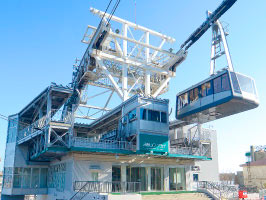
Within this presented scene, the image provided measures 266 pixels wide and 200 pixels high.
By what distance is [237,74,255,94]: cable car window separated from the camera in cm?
2510

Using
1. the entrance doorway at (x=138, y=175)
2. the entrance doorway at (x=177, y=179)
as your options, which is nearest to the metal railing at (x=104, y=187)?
the entrance doorway at (x=138, y=175)

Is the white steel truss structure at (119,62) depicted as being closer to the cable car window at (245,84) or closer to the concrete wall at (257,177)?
the cable car window at (245,84)

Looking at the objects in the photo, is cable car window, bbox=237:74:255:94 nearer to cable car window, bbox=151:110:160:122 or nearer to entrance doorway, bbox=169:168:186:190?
cable car window, bbox=151:110:160:122

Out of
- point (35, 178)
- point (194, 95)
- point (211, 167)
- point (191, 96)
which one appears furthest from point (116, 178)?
point (211, 167)

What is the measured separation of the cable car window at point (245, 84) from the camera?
25102 mm

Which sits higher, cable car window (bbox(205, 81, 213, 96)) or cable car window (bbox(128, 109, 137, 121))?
cable car window (bbox(205, 81, 213, 96))

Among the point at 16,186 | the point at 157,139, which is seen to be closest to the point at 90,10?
the point at 157,139

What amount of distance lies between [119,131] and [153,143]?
4.47m

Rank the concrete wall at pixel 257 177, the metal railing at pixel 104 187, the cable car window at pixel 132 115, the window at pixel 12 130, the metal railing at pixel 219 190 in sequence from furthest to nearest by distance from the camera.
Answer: the concrete wall at pixel 257 177
the window at pixel 12 130
the metal railing at pixel 219 190
the cable car window at pixel 132 115
the metal railing at pixel 104 187

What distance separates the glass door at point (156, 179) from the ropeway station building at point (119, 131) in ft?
0.33

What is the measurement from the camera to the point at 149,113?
28.3 m

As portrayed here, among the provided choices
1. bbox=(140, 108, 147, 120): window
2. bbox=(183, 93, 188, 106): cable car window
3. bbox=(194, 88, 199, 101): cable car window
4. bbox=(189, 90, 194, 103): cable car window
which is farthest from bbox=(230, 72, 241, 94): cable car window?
bbox=(140, 108, 147, 120): window

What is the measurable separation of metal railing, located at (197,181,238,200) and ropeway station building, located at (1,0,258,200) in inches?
72.0

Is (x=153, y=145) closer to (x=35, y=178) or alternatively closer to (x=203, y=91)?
(x=203, y=91)
